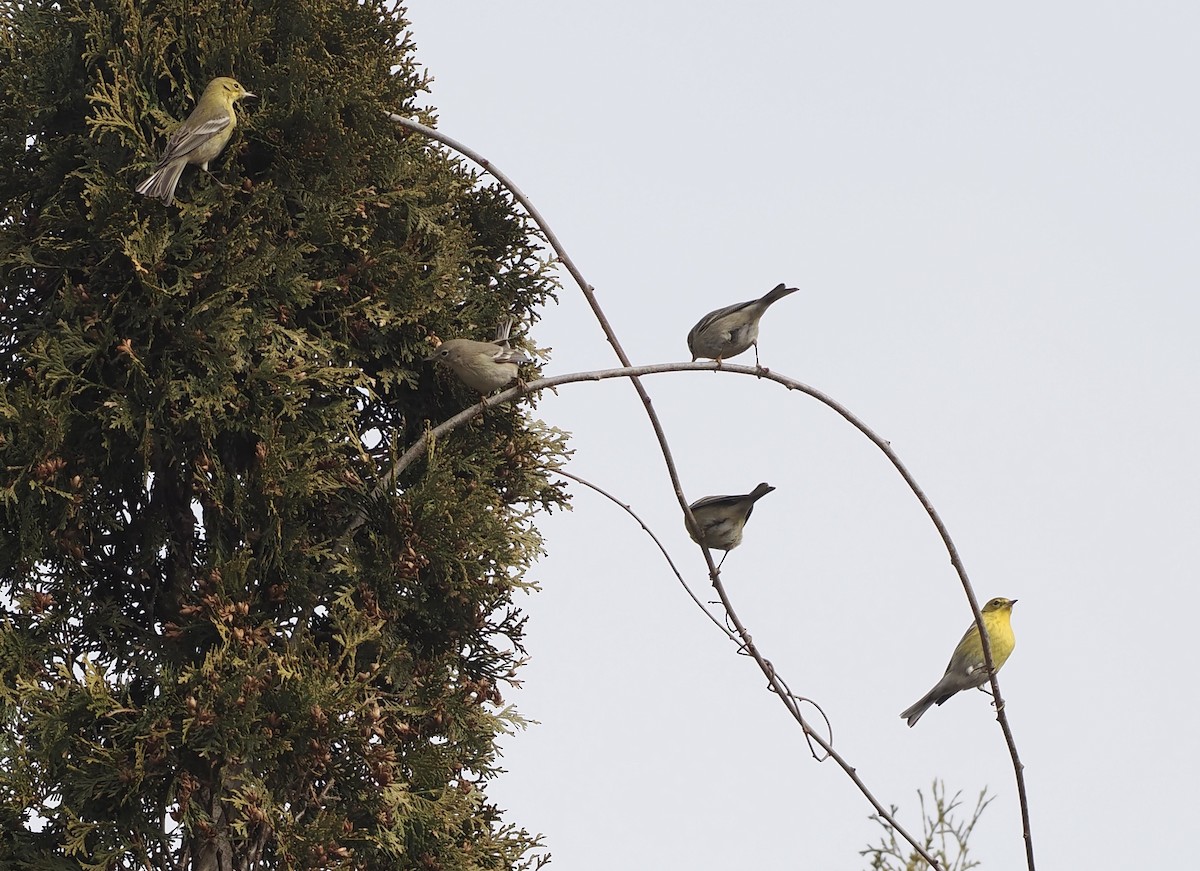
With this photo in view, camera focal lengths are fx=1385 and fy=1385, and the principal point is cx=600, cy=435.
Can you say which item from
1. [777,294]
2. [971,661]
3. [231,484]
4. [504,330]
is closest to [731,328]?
[777,294]

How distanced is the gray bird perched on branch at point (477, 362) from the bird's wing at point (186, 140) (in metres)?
Result: 1.37

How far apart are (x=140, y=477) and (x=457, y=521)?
1.38 meters

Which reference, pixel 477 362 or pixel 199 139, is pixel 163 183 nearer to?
pixel 199 139

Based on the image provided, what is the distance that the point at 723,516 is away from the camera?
22.3ft

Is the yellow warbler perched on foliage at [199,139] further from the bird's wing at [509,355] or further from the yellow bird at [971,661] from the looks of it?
the yellow bird at [971,661]

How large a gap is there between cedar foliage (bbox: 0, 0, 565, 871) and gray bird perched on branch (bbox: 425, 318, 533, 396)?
0.20 metres

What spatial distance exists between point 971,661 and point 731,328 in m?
2.26

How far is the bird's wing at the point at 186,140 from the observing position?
5.69m

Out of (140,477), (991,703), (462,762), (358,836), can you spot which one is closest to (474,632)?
(462,762)

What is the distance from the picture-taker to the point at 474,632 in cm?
639

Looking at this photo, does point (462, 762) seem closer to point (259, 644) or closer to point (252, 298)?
point (259, 644)

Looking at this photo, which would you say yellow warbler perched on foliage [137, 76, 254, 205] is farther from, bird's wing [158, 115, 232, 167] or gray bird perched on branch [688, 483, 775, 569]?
gray bird perched on branch [688, 483, 775, 569]

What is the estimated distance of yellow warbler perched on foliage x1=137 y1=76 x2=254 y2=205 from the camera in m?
5.69

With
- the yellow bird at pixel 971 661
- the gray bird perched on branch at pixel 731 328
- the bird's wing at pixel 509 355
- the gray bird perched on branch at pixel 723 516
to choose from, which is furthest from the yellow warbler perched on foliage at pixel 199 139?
the yellow bird at pixel 971 661
